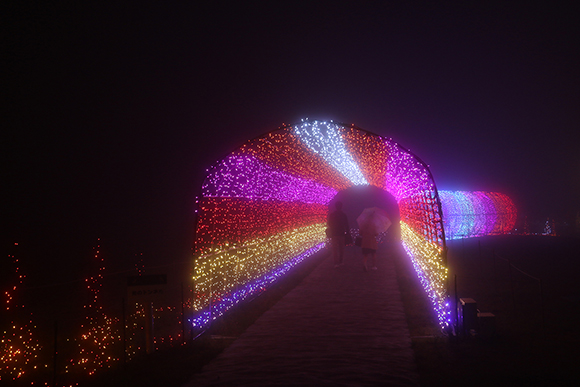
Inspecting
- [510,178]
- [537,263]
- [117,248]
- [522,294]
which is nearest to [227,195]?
[522,294]

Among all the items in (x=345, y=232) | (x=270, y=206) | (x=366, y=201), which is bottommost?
(x=345, y=232)

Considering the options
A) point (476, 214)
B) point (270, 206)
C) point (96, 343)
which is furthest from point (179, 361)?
point (476, 214)

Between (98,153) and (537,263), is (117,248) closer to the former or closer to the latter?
(98,153)

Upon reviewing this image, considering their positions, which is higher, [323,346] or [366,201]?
[366,201]

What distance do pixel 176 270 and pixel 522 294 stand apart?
10994mm

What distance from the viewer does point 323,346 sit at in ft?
18.4

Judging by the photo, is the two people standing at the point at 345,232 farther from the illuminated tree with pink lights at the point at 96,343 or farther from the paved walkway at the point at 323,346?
the illuminated tree with pink lights at the point at 96,343

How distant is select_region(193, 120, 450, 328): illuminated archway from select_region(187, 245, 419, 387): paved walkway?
904mm

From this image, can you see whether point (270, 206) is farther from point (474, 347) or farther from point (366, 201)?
point (366, 201)

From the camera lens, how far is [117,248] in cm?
1620

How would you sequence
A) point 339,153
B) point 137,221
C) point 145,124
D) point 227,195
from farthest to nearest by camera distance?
point 145,124, point 137,221, point 339,153, point 227,195

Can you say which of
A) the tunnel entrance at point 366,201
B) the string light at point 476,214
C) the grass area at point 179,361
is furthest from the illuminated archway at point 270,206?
the string light at point 476,214

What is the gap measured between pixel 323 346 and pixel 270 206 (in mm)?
6210

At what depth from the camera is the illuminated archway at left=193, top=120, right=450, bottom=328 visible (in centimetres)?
721
